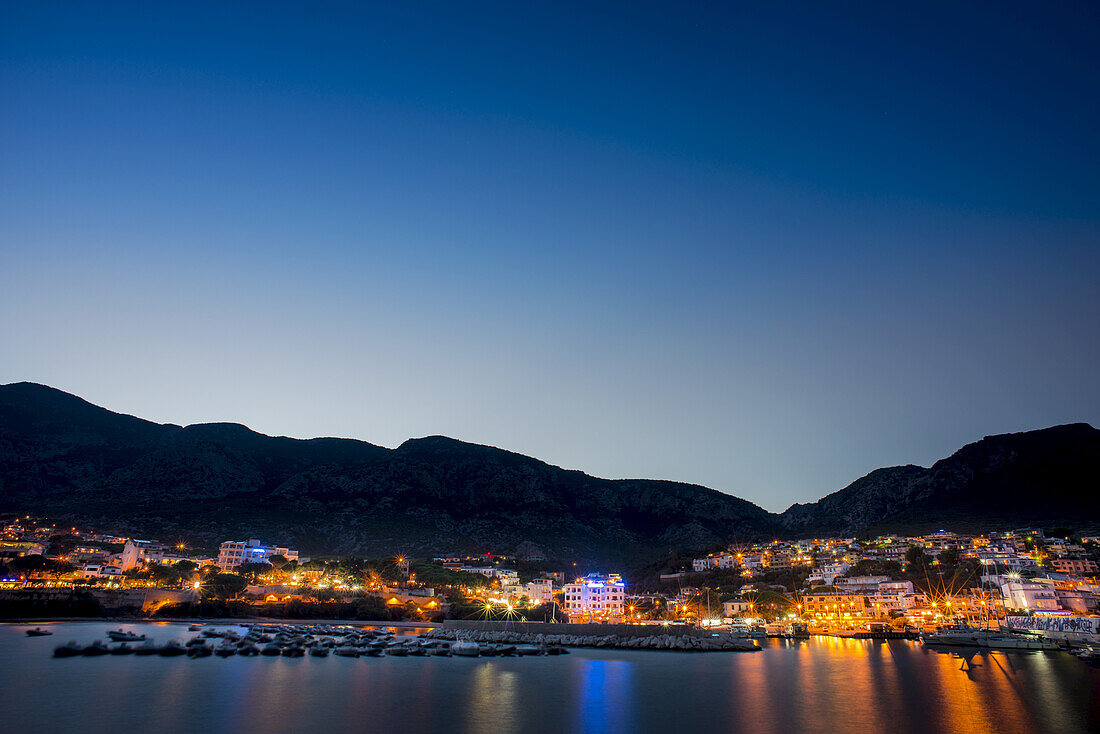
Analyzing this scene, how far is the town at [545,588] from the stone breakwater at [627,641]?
1449 centimetres

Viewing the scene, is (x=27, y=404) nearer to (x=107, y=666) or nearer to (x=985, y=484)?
(x=107, y=666)

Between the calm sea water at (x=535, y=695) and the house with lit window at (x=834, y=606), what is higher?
the calm sea water at (x=535, y=695)

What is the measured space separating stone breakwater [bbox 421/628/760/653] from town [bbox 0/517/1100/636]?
14.5 m

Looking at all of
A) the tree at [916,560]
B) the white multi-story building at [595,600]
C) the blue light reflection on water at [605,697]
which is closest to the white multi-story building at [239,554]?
the white multi-story building at [595,600]

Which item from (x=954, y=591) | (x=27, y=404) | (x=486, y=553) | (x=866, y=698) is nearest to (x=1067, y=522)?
(x=954, y=591)

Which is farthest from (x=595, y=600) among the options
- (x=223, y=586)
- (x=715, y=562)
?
(x=223, y=586)

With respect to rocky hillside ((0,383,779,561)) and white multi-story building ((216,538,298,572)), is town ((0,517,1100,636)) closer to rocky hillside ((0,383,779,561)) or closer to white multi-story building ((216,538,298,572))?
white multi-story building ((216,538,298,572))

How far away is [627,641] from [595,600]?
3967 centimetres

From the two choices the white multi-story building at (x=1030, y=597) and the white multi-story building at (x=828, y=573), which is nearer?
the white multi-story building at (x=1030, y=597)

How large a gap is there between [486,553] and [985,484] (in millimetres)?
148333

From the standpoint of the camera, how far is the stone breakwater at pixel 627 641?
205 ft

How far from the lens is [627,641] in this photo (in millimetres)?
64812

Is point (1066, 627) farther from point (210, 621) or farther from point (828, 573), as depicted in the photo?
point (210, 621)

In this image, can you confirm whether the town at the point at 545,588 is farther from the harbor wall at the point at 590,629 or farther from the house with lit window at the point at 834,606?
the harbor wall at the point at 590,629
